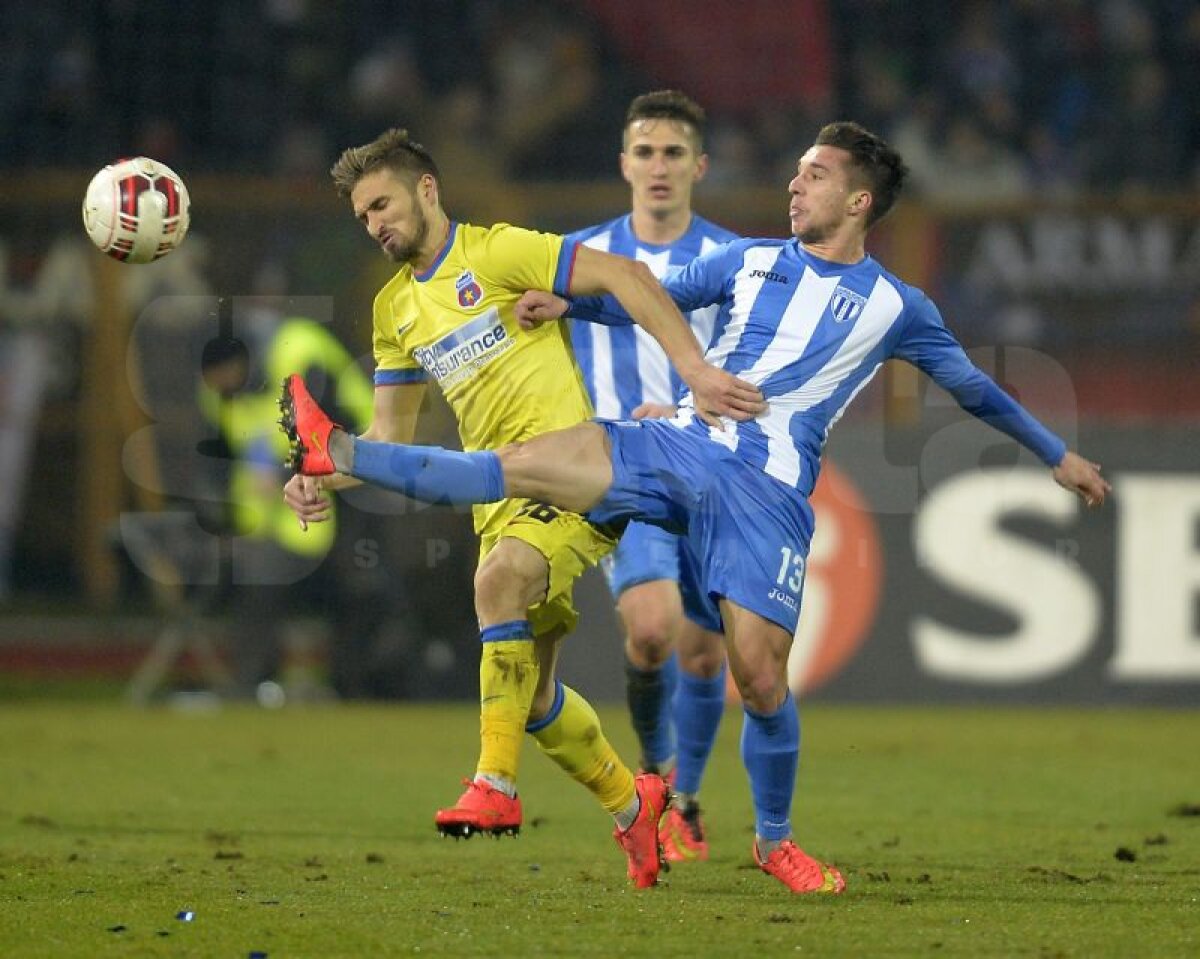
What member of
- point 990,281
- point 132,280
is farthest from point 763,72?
point 132,280

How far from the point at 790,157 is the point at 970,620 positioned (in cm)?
521

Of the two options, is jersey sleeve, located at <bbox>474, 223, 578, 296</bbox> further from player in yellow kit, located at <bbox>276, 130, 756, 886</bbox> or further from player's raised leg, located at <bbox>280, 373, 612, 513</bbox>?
player's raised leg, located at <bbox>280, 373, 612, 513</bbox>

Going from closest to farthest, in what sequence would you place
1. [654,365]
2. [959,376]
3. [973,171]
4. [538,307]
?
[538,307]
[959,376]
[654,365]
[973,171]

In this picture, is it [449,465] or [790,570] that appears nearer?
[449,465]

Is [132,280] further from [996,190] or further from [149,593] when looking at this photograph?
[996,190]

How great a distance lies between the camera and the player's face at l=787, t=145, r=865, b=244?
585 cm

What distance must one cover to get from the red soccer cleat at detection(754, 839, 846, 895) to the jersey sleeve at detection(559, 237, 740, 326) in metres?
1.54

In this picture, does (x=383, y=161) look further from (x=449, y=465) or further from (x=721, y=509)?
(x=721, y=509)

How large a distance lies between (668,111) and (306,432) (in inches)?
96.1

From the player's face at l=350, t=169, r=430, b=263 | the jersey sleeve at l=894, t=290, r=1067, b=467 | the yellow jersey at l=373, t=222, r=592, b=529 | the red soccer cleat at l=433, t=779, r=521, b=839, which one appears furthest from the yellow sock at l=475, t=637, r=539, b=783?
the jersey sleeve at l=894, t=290, r=1067, b=467

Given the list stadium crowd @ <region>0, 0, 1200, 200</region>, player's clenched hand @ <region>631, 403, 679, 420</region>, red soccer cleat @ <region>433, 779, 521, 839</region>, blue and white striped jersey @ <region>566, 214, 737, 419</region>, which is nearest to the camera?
red soccer cleat @ <region>433, 779, 521, 839</region>

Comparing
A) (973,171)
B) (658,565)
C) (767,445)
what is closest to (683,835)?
(658,565)

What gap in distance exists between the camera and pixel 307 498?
5477mm

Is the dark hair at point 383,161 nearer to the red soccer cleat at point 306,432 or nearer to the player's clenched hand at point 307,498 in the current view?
the red soccer cleat at point 306,432
